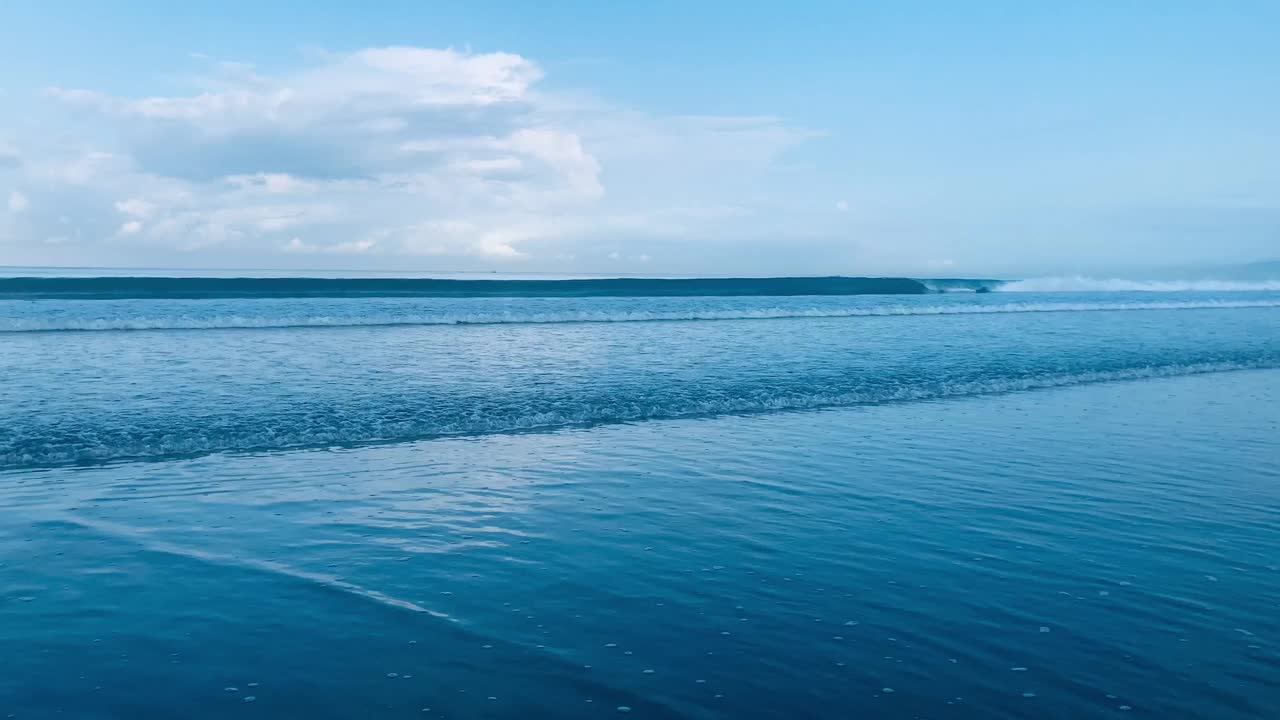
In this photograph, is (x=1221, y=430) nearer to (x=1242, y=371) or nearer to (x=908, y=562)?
(x=908, y=562)

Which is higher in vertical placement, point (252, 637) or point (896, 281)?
point (896, 281)

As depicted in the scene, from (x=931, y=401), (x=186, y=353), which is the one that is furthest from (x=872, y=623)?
(x=186, y=353)

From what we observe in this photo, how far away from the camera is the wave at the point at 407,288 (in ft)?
124

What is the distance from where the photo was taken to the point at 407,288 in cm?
4712

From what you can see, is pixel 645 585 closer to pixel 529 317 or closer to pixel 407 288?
pixel 529 317

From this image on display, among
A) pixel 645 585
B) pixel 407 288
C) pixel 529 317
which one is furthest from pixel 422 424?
pixel 407 288

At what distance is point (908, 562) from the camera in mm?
5730

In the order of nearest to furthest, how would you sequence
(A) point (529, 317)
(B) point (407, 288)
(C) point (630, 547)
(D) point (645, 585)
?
(D) point (645, 585) → (C) point (630, 547) → (A) point (529, 317) → (B) point (407, 288)

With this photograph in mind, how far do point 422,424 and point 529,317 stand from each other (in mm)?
23201

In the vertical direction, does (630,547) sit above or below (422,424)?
below

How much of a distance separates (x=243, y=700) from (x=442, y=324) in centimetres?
2730

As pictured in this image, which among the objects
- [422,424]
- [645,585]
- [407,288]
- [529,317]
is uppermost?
[407,288]

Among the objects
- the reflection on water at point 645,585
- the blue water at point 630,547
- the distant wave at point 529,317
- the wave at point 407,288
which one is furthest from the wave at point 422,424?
the wave at point 407,288

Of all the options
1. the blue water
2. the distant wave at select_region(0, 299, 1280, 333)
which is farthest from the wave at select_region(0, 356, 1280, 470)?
the distant wave at select_region(0, 299, 1280, 333)
